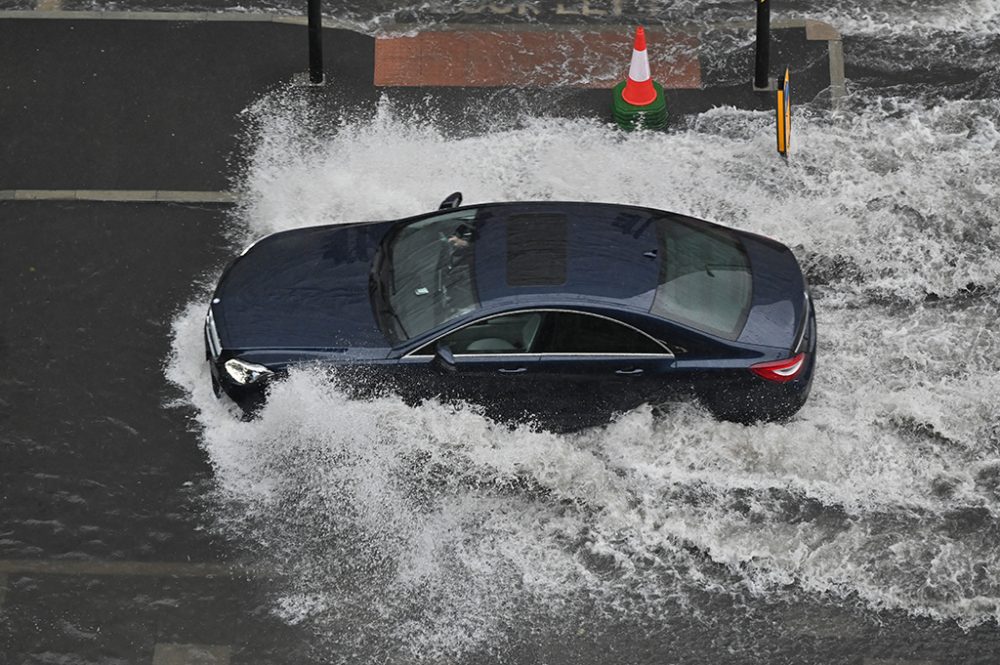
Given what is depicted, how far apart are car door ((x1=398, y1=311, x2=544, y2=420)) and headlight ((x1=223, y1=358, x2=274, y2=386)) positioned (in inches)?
40.4

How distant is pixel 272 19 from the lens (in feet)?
47.0

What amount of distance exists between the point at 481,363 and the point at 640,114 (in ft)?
13.2

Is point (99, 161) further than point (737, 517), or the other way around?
point (99, 161)

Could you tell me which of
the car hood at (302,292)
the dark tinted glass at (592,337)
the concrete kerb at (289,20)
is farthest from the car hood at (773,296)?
the concrete kerb at (289,20)

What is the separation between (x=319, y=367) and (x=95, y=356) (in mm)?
2228

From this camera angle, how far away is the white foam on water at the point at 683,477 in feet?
31.9

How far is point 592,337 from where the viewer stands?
33.1 feet

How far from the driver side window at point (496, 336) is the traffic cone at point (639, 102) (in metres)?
3.77

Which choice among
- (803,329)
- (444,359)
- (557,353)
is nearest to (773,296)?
(803,329)

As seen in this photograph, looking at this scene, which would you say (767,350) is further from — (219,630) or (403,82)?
(403,82)

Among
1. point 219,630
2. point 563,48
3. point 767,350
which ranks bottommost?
point 219,630

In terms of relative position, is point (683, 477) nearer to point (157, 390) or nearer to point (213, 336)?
point (213, 336)

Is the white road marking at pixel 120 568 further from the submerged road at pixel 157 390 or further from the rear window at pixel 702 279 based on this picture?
the rear window at pixel 702 279

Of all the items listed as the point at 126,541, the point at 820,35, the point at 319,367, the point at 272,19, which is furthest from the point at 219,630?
the point at 820,35
